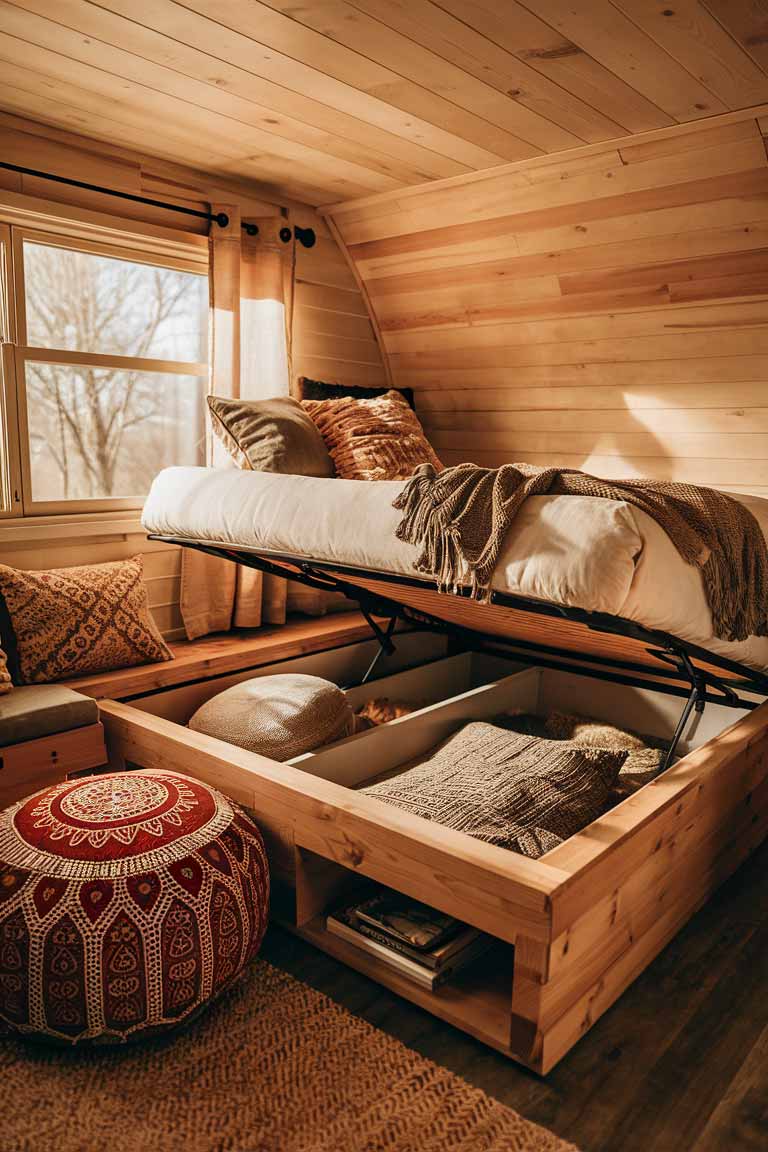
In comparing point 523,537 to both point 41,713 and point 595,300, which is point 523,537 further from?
point 595,300

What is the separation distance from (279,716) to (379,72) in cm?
170

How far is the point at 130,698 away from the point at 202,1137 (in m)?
1.44

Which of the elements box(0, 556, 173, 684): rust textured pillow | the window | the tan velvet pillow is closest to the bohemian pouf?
box(0, 556, 173, 684): rust textured pillow

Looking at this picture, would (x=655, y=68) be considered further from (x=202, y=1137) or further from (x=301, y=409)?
(x=202, y=1137)

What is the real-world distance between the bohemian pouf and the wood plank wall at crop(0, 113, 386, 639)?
1.37 metres

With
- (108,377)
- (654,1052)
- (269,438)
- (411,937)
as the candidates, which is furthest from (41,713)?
(654,1052)

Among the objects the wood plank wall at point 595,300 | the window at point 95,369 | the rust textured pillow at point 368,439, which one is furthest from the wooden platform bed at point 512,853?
the wood plank wall at point 595,300

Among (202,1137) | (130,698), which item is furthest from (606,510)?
(130,698)

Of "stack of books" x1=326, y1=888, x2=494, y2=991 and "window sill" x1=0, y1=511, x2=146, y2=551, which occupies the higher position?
"window sill" x1=0, y1=511, x2=146, y2=551

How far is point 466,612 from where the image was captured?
2494 millimetres

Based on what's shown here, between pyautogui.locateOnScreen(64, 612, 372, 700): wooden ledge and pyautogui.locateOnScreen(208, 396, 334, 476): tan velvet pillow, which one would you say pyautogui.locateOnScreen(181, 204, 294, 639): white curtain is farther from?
pyautogui.locateOnScreen(208, 396, 334, 476): tan velvet pillow

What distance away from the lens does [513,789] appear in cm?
199

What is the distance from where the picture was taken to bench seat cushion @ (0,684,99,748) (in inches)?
83.6

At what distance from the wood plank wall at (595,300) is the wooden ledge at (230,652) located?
3.24 feet
